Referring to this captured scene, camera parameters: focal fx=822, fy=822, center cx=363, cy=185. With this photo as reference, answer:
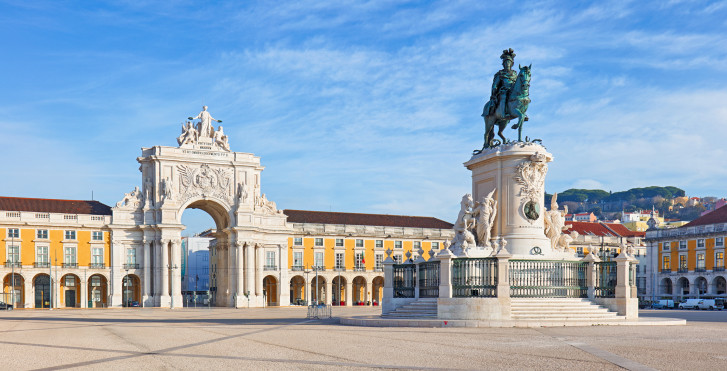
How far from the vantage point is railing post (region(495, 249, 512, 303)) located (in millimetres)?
23688

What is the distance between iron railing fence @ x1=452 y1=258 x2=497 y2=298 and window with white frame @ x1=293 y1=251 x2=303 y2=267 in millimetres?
56111

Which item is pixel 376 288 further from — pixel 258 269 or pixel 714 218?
pixel 714 218

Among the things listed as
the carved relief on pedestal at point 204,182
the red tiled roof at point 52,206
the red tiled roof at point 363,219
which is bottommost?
the red tiled roof at point 363,219

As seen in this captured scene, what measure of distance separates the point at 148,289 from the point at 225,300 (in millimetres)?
6769

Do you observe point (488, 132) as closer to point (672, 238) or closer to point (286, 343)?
point (286, 343)

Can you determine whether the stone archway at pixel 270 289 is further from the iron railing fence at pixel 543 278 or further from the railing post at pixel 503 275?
the railing post at pixel 503 275

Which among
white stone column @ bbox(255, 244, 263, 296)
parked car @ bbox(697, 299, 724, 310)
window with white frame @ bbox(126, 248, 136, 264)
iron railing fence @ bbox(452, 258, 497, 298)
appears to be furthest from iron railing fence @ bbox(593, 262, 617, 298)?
window with white frame @ bbox(126, 248, 136, 264)

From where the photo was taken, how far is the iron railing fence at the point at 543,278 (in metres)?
25.0

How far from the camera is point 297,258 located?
264 ft

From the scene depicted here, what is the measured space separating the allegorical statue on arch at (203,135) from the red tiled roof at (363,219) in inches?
455

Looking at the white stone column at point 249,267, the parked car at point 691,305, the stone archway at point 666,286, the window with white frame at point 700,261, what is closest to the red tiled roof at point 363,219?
the white stone column at point 249,267

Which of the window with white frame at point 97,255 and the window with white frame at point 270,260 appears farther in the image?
the window with white frame at point 270,260

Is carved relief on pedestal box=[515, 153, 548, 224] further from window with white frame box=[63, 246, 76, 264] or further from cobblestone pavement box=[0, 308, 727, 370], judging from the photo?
window with white frame box=[63, 246, 76, 264]

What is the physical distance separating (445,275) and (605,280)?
5.50 m
